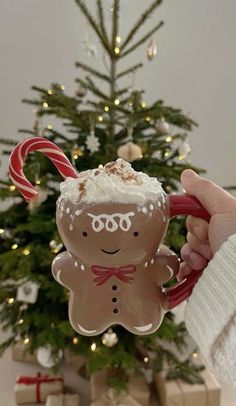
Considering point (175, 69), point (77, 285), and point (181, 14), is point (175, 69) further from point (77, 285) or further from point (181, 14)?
point (77, 285)

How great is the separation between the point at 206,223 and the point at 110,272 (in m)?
0.12

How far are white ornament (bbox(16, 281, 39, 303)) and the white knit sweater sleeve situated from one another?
0.84 m

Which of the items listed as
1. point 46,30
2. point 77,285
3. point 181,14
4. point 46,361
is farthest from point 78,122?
point 181,14

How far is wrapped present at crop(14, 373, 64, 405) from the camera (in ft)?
4.65

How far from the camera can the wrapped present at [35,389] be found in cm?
142

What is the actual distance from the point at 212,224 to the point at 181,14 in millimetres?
1847

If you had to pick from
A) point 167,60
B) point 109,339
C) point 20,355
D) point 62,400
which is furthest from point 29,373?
point 167,60

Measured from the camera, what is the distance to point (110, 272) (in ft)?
1.55

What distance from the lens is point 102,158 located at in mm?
1227

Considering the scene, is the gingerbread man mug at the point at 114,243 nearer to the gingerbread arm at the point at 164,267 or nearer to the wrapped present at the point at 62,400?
the gingerbread arm at the point at 164,267

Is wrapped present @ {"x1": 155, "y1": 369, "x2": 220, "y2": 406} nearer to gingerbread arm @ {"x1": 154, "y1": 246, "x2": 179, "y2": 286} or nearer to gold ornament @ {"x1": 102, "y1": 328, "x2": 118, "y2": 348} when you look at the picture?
gold ornament @ {"x1": 102, "y1": 328, "x2": 118, "y2": 348}

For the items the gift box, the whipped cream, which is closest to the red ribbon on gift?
the gift box

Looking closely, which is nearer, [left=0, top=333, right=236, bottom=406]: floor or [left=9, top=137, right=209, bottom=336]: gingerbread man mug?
[left=9, top=137, right=209, bottom=336]: gingerbread man mug

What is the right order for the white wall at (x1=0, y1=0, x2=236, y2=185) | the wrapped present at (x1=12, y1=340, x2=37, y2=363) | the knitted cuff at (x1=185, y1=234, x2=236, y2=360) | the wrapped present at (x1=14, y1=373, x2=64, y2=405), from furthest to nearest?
the white wall at (x1=0, y1=0, x2=236, y2=185) < the wrapped present at (x1=12, y1=340, x2=37, y2=363) < the wrapped present at (x1=14, y1=373, x2=64, y2=405) < the knitted cuff at (x1=185, y1=234, x2=236, y2=360)
